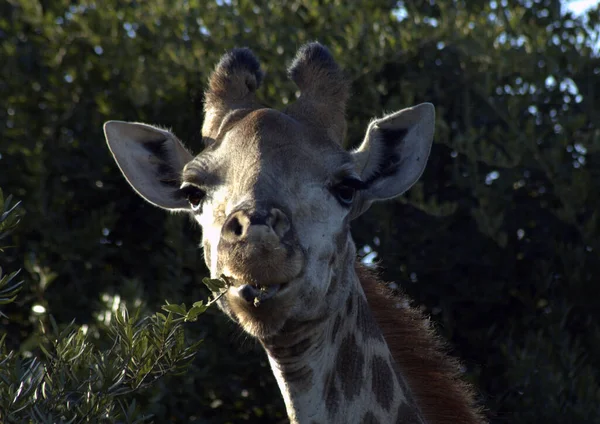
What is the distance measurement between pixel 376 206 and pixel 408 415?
10.6ft

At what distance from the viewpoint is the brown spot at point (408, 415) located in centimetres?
483

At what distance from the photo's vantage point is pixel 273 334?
14.2ft

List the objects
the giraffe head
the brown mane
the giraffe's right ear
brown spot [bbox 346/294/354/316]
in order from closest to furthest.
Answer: the giraffe head → brown spot [bbox 346/294/354/316] → the brown mane → the giraffe's right ear

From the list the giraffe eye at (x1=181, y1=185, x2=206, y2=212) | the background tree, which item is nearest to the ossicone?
the giraffe eye at (x1=181, y1=185, x2=206, y2=212)

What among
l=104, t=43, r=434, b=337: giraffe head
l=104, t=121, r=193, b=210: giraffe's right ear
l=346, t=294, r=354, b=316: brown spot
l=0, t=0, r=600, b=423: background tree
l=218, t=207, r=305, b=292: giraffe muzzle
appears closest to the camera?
l=218, t=207, r=305, b=292: giraffe muzzle

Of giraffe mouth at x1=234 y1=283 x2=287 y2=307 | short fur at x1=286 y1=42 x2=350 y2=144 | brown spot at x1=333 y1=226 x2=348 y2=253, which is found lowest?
giraffe mouth at x1=234 y1=283 x2=287 y2=307

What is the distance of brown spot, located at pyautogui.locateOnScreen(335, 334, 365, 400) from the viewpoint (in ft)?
15.6

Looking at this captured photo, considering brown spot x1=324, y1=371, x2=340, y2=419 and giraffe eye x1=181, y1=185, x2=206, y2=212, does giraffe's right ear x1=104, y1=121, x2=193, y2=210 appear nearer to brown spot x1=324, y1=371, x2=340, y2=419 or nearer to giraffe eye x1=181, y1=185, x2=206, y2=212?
giraffe eye x1=181, y1=185, x2=206, y2=212

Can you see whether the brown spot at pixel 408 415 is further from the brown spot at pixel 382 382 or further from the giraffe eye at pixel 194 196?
the giraffe eye at pixel 194 196

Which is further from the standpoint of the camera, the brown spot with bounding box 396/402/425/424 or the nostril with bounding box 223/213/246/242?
the brown spot with bounding box 396/402/425/424

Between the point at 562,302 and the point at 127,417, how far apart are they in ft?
14.6

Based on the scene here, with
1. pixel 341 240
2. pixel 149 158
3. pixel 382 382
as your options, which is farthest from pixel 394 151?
pixel 149 158

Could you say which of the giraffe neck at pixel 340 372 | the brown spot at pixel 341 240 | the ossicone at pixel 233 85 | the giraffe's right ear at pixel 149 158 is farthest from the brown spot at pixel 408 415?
the ossicone at pixel 233 85

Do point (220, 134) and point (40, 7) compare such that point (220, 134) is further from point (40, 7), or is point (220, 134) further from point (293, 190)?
point (40, 7)
